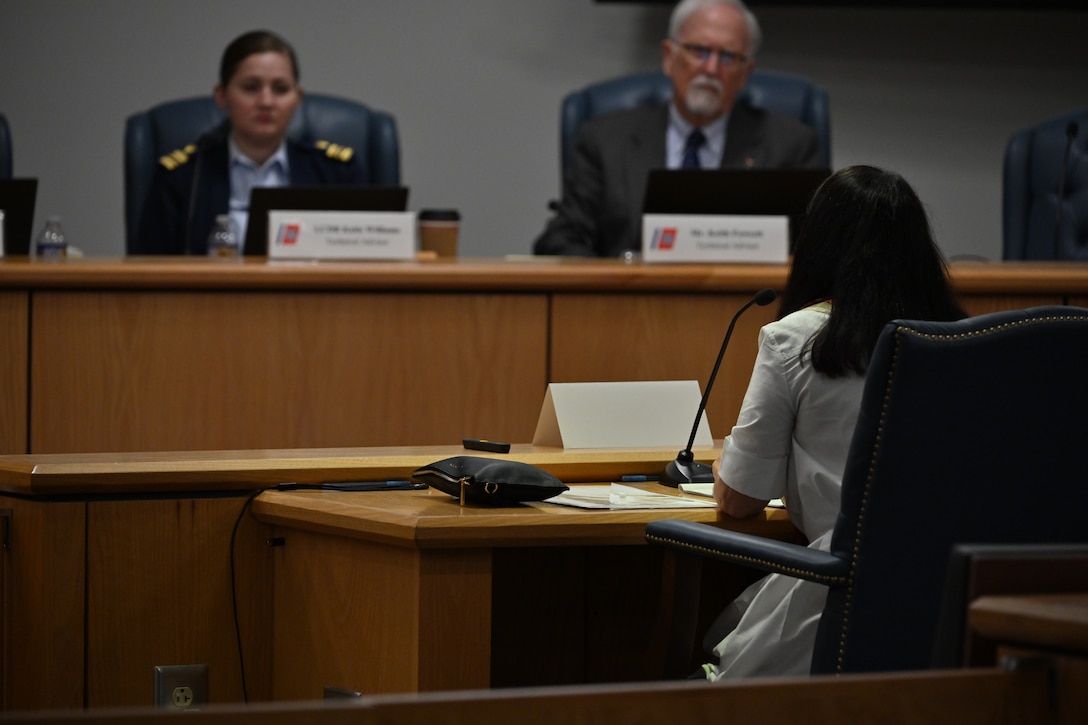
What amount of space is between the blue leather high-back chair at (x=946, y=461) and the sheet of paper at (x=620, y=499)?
0.39 metres

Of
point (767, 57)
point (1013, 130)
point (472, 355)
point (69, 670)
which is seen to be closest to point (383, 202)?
point (472, 355)

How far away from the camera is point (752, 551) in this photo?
1.68 metres

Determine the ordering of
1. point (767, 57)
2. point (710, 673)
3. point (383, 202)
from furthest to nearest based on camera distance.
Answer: point (767, 57), point (383, 202), point (710, 673)

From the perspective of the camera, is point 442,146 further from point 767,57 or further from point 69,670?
point 69,670

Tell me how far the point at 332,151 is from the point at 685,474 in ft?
8.56

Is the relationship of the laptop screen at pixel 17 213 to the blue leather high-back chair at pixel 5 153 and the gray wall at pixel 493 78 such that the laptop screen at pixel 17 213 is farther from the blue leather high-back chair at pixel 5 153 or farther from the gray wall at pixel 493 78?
the gray wall at pixel 493 78

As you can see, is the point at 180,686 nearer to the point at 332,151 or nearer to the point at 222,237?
the point at 222,237

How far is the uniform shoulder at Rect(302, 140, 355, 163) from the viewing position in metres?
4.43

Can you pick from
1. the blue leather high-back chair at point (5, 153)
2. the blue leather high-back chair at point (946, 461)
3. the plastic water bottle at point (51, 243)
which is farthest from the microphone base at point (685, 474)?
the blue leather high-back chair at point (5, 153)

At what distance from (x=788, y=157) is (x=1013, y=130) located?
1.73m

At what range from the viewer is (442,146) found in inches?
221

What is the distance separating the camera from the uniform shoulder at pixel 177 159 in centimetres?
426

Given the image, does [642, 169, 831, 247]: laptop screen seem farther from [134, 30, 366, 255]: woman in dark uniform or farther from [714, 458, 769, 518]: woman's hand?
[714, 458, 769, 518]: woman's hand

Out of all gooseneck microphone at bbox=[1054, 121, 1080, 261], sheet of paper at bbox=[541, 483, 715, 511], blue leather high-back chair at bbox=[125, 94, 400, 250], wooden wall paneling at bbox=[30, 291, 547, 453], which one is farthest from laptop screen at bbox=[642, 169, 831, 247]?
sheet of paper at bbox=[541, 483, 715, 511]
